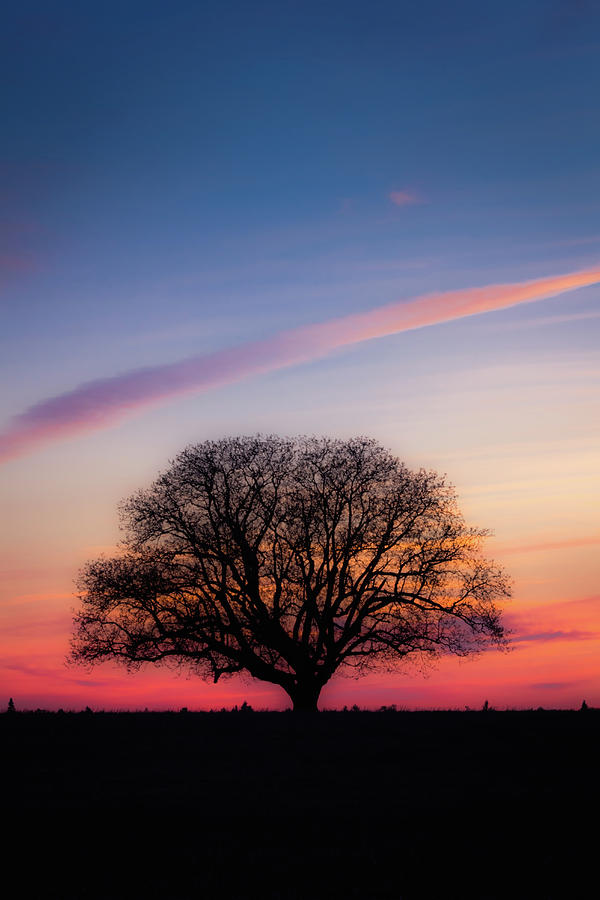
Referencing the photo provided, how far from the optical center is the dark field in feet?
49.3

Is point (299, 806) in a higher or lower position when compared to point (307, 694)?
lower

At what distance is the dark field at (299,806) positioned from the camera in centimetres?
1504

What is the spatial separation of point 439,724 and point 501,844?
46.7 ft

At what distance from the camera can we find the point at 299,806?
64.0 feet

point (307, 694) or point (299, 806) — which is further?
point (307, 694)

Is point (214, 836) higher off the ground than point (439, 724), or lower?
lower

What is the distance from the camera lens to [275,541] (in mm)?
41469

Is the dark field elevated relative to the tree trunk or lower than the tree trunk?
lower

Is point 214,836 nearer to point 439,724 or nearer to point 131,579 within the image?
point 439,724

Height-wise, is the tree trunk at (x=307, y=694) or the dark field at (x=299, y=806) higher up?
the tree trunk at (x=307, y=694)

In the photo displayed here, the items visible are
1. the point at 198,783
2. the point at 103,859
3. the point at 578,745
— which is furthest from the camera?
the point at 578,745

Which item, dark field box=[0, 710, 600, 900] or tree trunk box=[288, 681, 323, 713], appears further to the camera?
tree trunk box=[288, 681, 323, 713]

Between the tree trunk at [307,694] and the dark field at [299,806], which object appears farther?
the tree trunk at [307,694]

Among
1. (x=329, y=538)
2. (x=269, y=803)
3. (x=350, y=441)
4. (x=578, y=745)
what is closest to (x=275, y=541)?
(x=329, y=538)
